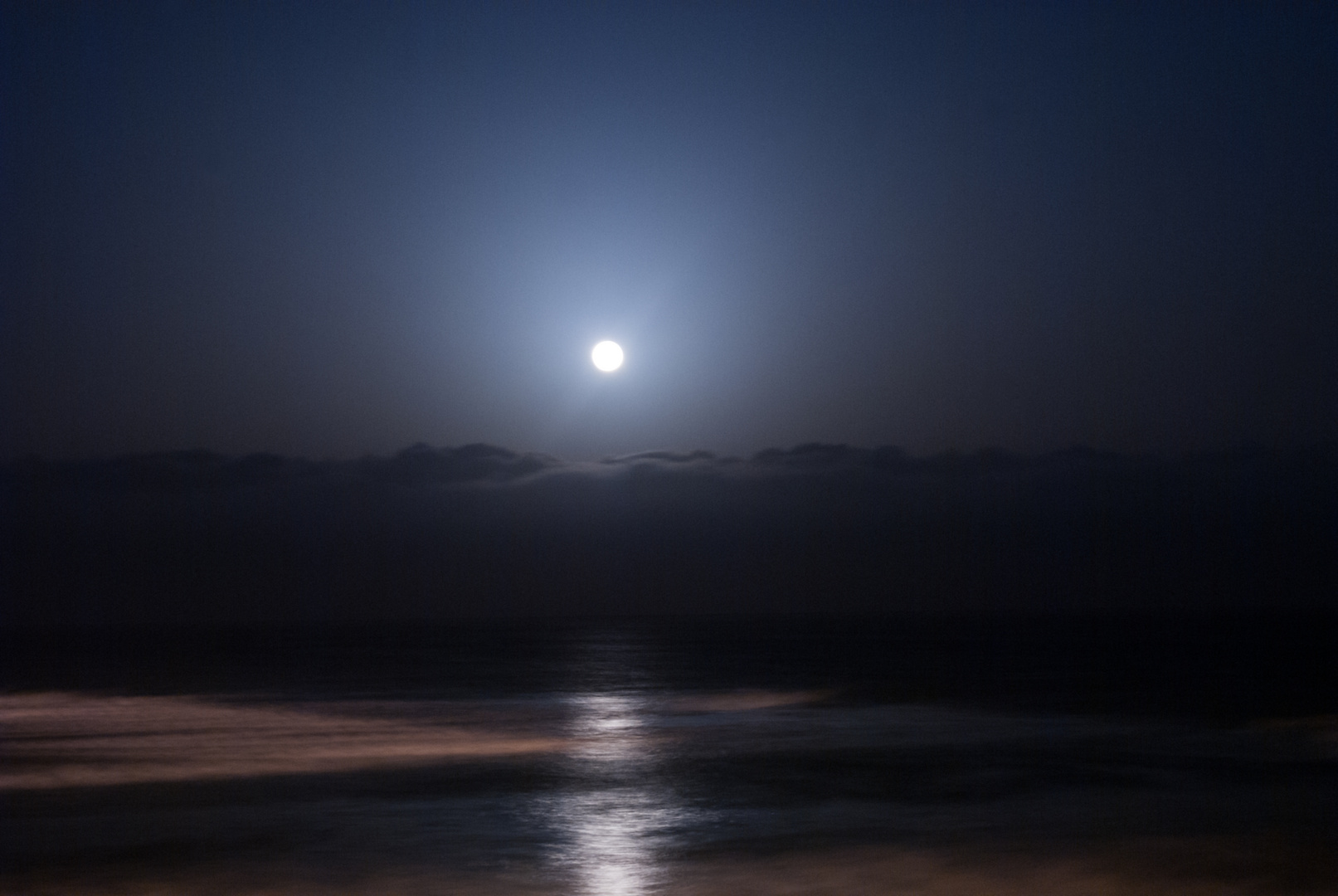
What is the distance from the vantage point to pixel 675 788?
19594 mm

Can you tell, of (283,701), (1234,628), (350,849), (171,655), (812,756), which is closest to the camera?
(350,849)

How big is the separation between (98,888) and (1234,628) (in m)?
107

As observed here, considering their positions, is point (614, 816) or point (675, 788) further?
point (675, 788)

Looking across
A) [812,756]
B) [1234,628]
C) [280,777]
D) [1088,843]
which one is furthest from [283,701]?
[1234,628]

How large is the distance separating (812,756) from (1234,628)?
94246mm

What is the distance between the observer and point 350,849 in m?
15.0

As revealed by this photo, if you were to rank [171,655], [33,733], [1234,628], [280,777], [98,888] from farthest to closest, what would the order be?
[1234,628], [171,655], [33,733], [280,777], [98,888]

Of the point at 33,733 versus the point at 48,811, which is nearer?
the point at 48,811

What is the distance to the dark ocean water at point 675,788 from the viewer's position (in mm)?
13930

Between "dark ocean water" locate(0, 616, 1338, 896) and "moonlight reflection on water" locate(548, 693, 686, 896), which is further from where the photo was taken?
"dark ocean water" locate(0, 616, 1338, 896)

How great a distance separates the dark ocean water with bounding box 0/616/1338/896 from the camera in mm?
13930

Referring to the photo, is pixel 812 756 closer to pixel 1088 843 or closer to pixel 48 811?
pixel 1088 843

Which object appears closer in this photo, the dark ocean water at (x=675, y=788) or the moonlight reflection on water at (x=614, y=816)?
the moonlight reflection on water at (x=614, y=816)

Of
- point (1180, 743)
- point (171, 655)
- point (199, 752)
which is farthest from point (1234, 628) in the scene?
point (199, 752)
